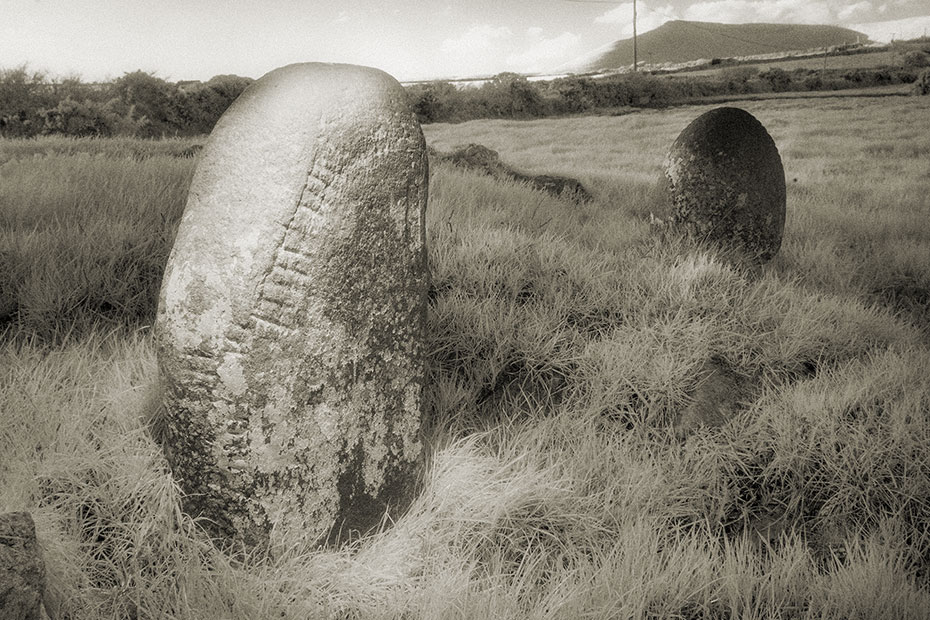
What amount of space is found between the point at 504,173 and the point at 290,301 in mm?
6025

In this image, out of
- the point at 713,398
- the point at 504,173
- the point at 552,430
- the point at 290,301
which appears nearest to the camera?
the point at 290,301

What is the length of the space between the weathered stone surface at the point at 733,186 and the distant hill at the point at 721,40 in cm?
1875

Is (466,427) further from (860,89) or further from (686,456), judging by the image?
(860,89)

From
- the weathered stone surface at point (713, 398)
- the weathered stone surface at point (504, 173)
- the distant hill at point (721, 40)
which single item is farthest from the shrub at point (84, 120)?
the distant hill at point (721, 40)

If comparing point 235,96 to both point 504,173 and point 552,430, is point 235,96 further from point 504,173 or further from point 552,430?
point 552,430

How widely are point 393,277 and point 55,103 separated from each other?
18599mm

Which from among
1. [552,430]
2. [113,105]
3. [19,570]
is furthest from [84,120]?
[19,570]

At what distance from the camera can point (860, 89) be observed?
8617 mm

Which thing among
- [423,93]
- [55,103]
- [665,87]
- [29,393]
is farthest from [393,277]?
[55,103]

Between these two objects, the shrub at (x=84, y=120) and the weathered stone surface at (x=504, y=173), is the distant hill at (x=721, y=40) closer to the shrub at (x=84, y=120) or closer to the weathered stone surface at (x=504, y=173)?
the weathered stone surface at (x=504, y=173)

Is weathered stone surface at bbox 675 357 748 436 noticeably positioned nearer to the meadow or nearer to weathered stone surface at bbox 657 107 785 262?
the meadow

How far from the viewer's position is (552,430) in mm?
2643

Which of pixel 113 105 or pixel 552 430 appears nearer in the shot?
pixel 552 430

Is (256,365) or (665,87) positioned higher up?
(665,87)
